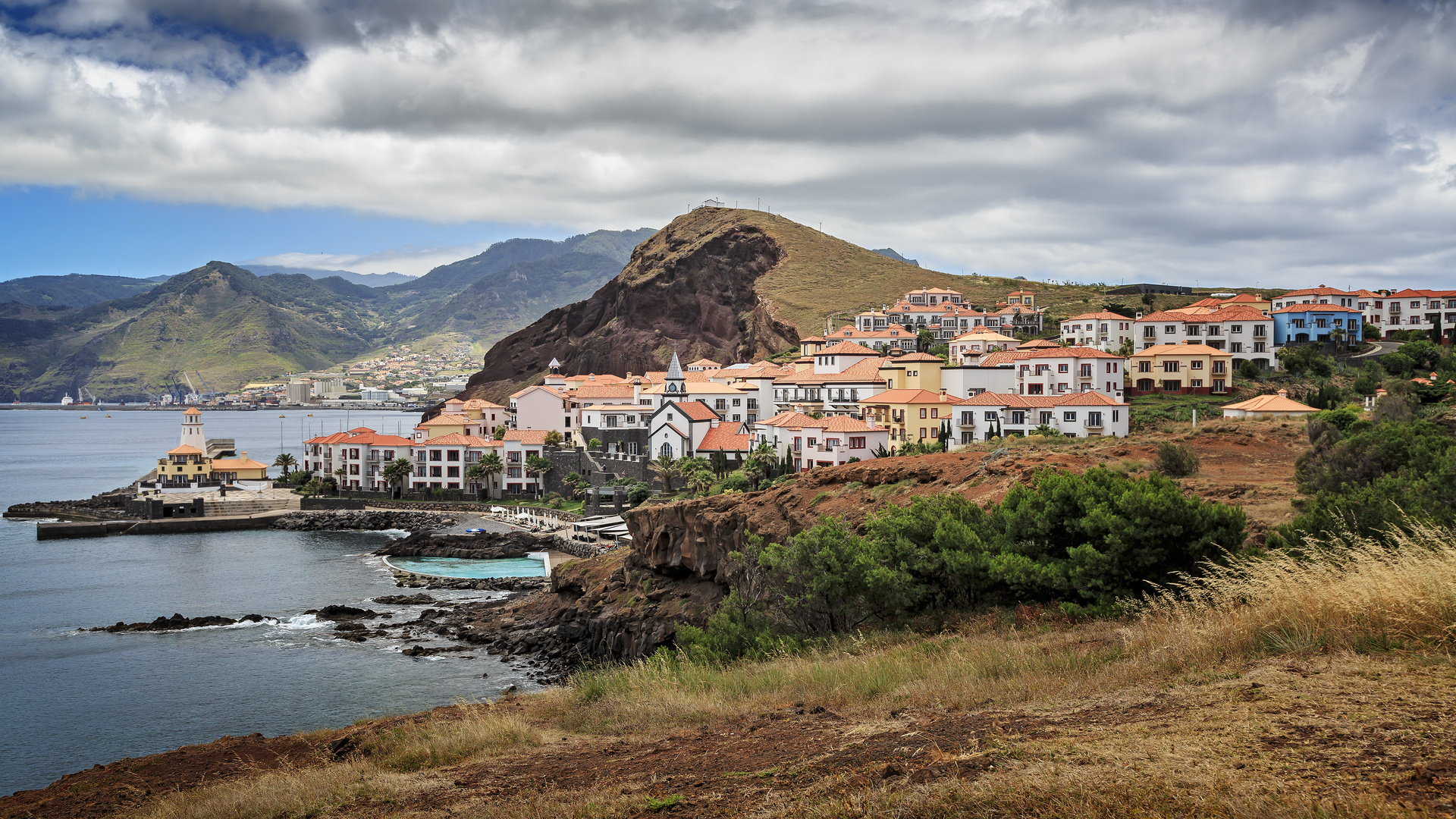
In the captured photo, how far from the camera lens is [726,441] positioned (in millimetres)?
60781

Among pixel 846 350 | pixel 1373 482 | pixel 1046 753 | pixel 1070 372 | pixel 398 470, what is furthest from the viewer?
pixel 398 470

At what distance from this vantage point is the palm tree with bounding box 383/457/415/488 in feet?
257

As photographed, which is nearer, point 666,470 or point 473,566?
point 473,566

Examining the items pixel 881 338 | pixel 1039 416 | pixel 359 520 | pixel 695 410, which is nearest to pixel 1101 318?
pixel 881 338

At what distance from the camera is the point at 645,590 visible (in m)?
34.7

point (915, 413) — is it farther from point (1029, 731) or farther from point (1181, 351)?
point (1029, 731)

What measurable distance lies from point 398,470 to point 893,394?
154ft

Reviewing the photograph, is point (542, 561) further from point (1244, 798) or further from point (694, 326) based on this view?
point (694, 326)

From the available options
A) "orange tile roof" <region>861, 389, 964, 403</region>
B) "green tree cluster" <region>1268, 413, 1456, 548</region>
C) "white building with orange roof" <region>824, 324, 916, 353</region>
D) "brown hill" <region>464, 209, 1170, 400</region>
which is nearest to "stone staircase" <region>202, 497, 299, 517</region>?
"brown hill" <region>464, 209, 1170, 400</region>

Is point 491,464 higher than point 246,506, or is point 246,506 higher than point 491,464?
point 491,464

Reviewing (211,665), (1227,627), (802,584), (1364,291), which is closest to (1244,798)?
(1227,627)

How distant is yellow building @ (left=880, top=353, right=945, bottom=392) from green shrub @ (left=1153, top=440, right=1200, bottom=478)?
2707 centimetres

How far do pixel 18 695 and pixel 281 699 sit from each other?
9.12 metres

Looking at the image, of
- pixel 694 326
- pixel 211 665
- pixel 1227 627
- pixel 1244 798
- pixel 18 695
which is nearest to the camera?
pixel 1244 798
